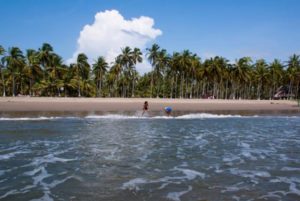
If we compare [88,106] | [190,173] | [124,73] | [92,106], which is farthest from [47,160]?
[124,73]

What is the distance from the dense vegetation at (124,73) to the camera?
6975 centimetres

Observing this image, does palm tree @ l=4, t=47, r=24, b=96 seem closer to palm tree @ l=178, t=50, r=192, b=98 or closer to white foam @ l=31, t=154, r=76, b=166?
palm tree @ l=178, t=50, r=192, b=98

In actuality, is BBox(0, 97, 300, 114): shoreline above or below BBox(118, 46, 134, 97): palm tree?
below

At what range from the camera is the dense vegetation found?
2746 inches

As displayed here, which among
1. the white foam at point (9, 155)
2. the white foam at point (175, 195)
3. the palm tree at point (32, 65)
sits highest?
the palm tree at point (32, 65)

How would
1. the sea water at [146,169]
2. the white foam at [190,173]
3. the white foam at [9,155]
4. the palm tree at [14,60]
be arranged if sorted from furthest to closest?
1. the palm tree at [14,60]
2. the white foam at [9,155]
3. the white foam at [190,173]
4. the sea water at [146,169]

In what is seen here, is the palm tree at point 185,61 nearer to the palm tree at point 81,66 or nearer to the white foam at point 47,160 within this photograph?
the palm tree at point 81,66

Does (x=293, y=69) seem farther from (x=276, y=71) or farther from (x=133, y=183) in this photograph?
(x=133, y=183)

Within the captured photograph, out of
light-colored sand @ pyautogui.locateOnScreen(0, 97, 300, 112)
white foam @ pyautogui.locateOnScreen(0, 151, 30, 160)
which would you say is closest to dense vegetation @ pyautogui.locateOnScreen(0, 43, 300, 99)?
light-colored sand @ pyautogui.locateOnScreen(0, 97, 300, 112)

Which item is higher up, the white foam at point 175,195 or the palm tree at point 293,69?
the palm tree at point 293,69

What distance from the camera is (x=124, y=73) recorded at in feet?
274

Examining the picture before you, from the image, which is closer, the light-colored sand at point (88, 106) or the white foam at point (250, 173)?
the white foam at point (250, 173)

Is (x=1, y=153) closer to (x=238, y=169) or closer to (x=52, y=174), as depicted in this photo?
(x=52, y=174)

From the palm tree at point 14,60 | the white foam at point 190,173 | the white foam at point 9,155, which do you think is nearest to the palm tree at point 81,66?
the palm tree at point 14,60
